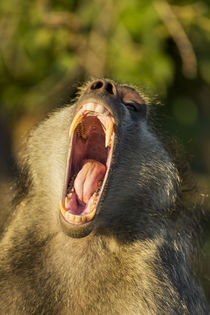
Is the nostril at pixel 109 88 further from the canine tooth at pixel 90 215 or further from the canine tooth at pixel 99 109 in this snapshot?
the canine tooth at pixel 90 215

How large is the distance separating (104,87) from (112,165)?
0.29 m

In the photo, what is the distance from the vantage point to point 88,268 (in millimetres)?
2566

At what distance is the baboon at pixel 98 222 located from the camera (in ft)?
8.20

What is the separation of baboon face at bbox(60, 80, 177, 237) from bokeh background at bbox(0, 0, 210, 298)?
1.79 metres

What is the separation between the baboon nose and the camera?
8.23ft

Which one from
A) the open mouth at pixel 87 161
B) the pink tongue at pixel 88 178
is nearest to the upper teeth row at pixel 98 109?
the open mouth at pixel 87 161

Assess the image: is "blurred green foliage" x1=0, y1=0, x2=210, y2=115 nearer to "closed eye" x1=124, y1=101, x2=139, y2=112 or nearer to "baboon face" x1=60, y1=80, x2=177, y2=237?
"closed eye" x1=124, y1=101, x2=139, y2=112

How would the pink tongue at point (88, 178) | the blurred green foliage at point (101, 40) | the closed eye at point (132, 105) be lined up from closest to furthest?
the pink tongue at point (88, 178), the closed eye at point (132, 105), the blurred green foliage at point (101, 40)

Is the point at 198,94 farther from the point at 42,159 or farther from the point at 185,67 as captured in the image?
the point at 42,159

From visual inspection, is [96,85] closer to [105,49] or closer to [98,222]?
[98,222]

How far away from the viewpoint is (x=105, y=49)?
5.07 meters

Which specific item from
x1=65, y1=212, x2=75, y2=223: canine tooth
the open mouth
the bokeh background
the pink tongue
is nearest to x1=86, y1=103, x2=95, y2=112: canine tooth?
the open mouth

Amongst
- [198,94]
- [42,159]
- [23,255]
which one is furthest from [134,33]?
[23,255]

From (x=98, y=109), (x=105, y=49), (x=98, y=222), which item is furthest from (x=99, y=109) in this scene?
(x=105, y=49)
